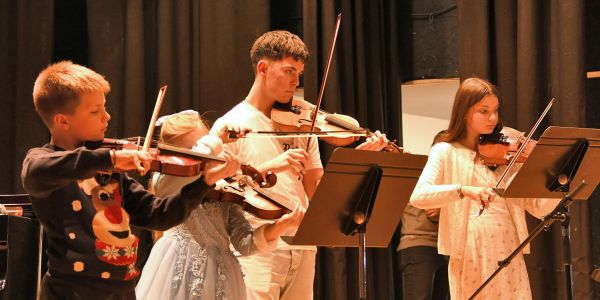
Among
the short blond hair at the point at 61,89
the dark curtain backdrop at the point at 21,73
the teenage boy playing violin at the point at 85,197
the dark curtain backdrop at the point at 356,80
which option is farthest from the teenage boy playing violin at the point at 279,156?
the dark curtain backdrop at the point at 21,73

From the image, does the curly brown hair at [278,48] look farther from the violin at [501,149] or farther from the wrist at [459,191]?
the violin at [501,149]

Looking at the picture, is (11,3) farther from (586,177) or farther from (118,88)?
(586,177)

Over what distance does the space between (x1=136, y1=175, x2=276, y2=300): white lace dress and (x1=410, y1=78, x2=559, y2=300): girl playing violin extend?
1.05m

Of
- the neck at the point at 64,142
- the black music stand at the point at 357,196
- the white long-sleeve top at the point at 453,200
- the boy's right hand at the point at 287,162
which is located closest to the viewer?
the neck at the point at 64,142

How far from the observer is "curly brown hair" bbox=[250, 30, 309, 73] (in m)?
3.23

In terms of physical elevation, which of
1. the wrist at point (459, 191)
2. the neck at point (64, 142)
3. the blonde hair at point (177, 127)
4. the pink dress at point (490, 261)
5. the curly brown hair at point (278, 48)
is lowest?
the pink dress at point (490, 261)

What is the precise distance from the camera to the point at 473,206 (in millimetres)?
3531

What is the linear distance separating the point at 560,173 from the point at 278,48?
126 centimetres

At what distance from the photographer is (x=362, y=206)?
8.87 ft

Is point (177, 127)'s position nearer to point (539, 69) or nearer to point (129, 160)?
point (129, 160)

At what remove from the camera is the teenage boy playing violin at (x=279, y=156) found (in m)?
2.92

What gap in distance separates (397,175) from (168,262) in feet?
2.75

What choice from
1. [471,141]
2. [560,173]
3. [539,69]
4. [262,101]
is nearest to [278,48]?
[262,101]

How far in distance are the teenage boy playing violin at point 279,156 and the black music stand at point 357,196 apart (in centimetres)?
18
